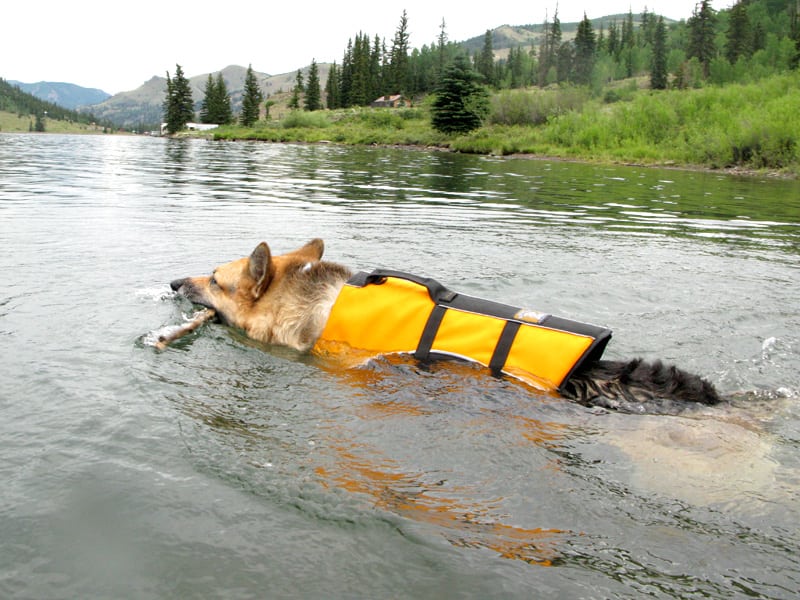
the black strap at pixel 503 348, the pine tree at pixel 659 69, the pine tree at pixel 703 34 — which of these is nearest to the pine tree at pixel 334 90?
the pine tree at pixel 659 69

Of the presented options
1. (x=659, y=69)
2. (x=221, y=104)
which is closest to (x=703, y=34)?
(x=659, y=69)

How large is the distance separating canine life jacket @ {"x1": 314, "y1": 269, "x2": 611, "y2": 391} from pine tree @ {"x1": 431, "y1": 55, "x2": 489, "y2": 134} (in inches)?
2473

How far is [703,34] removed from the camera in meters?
107

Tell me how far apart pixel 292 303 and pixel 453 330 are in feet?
5.88

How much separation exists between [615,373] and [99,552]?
3662 millimetres

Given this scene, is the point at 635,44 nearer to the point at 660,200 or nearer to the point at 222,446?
the point at 660,200

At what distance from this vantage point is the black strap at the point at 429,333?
5.15 m

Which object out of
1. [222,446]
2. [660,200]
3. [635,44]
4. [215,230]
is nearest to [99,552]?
[222,446]

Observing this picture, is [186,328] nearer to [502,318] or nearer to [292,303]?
[292,303]

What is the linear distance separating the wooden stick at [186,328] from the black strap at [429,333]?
246cm

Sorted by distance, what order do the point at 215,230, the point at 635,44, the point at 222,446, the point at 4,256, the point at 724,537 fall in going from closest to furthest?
the point at 724,537
the point at 222,446
the point at 4,256
the point at 215,230
the point at 635,44

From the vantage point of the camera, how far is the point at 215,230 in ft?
40.3

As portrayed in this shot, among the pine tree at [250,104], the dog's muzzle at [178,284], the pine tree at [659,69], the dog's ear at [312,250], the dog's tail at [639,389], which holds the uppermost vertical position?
the pine tree at [659,69]

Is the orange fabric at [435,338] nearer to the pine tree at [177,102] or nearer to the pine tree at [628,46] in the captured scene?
the pine tree at [177,102]
